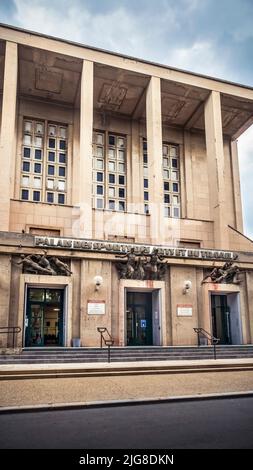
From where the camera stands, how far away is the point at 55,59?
25.2 metres

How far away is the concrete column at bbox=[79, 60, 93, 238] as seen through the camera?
22.9 meters

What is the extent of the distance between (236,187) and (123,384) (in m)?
24.4

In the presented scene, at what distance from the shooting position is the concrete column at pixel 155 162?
2456 centimetres

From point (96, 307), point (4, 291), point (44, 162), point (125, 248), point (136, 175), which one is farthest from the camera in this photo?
point (136, 175)

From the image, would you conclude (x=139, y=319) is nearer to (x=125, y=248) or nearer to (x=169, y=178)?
(x=125, y=248)

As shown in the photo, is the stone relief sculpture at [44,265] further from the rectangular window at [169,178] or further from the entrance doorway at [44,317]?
the rectangular window at [169,178]

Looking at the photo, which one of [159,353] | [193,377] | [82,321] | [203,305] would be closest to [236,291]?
[203,305]

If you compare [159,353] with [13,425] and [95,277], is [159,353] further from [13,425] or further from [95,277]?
[13,425]

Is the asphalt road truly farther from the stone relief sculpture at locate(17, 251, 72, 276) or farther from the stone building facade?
the stone relief sculpture at locate(17, 251, 72, 276)

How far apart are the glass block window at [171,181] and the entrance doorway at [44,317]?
12.4 meters

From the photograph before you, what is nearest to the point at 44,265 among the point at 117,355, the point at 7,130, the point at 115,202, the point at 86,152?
the point at 117,355

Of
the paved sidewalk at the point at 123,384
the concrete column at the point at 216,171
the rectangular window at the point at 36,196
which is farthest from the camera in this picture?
the rectangular window at the point at 36,196

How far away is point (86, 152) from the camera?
2392 centimetres

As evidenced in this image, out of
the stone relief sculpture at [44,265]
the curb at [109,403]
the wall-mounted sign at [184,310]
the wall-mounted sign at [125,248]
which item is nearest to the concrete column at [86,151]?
the wall-mounted sign at [125,248]
